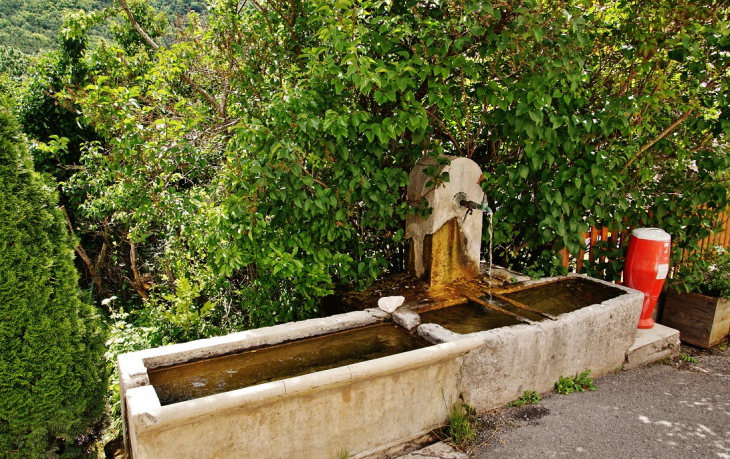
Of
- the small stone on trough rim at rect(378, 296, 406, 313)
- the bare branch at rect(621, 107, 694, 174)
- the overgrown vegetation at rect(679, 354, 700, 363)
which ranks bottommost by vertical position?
the overgrown vegetation at rect(679, 354, 700, 363)

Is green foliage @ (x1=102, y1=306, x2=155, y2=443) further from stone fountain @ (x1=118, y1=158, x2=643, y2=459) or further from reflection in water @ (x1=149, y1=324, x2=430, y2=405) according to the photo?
reflection in water @ (x1=149, y1=324, x2=430, y2=405)

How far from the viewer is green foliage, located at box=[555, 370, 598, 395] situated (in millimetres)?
3830

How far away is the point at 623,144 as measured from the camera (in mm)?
4754

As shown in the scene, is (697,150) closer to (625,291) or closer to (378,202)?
(625,291)

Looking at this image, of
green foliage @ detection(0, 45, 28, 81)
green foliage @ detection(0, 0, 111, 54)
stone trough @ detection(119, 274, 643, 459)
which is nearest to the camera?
stone trough @ detection(119, 274, 643, 459)

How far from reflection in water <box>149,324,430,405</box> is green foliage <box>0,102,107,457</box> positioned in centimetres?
52

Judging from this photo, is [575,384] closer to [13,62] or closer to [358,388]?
A: [358,388]

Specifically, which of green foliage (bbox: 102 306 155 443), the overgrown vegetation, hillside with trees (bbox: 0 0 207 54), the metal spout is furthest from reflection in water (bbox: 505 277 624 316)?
hillside with trees (bbox: 0 0 207 54)

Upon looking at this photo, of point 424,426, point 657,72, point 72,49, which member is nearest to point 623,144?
point 657,72

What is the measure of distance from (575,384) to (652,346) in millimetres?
1099

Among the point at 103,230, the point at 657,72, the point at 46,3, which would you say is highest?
the point at 46,3

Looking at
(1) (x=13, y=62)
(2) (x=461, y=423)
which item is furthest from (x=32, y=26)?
(2) (x=461, y=423)

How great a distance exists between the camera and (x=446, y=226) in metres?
4.54

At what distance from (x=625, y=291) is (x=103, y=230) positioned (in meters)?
6.38
